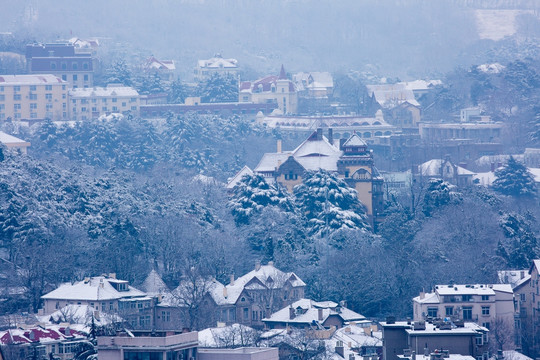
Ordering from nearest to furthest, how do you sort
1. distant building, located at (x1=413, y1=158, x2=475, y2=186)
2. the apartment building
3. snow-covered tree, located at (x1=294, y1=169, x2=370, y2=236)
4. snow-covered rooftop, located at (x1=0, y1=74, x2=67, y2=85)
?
snow-covered tree, located at (x1=294, y1=169, x2=370, y2=236) → distant building, located at (x1=413, y1=158, x2=475, y2=186) → snow-covered rooftop, located at (x1=0, y1=74, x2=67, y2=85) → the apartment building

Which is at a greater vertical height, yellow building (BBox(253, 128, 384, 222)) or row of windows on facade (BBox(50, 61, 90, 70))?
row of windows on facade (BBox(50, 61, 90, 70))

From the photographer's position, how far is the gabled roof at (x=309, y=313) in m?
66.1

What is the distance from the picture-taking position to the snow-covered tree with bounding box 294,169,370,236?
81.9 m

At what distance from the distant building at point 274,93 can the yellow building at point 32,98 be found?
15654mm

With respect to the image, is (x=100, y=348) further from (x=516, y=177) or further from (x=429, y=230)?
(x=516, y=177)

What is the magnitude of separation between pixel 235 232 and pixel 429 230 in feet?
27.5

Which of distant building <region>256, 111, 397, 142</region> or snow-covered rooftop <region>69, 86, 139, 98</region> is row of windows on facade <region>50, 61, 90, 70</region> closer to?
snow-covered rooftop <region>69, 86, 139, 98</region>

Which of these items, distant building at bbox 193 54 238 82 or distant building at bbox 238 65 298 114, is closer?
distant building at bbox 238 65 298 114

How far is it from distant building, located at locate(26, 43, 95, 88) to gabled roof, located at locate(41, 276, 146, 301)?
5709 centimetres

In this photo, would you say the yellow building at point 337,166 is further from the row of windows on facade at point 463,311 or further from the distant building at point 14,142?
the row of windows on facade at point 463,311

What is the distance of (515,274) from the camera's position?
71.9 meters

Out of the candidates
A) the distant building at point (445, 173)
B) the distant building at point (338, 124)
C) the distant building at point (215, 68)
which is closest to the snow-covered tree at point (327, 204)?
the distant building at point (445, 173)

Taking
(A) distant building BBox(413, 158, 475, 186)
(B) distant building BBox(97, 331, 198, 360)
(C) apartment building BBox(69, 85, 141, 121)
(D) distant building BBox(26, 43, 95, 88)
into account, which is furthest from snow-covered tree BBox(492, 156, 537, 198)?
(B) distant building BBox(97, 331, 198, 360)

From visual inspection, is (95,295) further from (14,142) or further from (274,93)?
(274,93)
